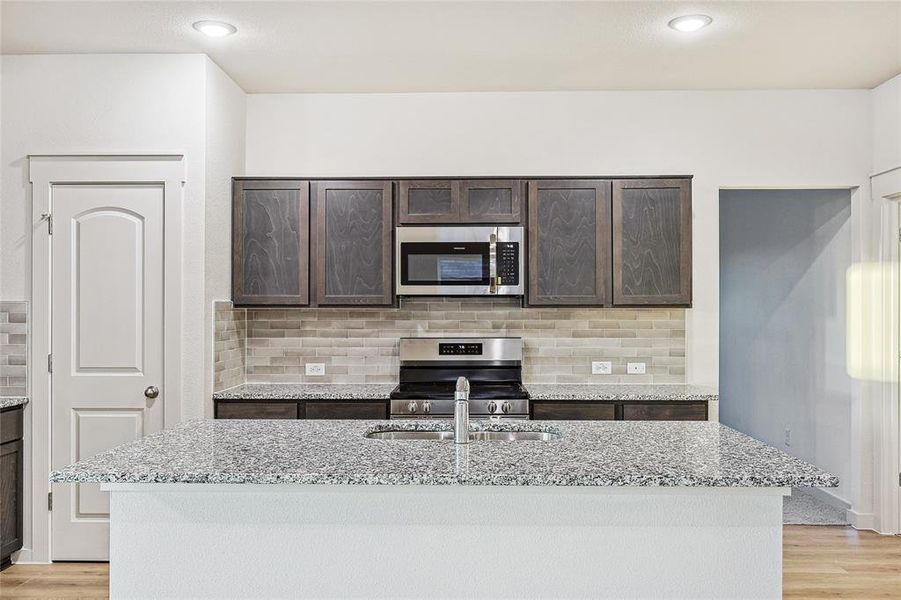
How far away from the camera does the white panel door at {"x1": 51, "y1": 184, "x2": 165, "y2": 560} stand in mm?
3766

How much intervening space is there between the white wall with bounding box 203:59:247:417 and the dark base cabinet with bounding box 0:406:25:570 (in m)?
0.91

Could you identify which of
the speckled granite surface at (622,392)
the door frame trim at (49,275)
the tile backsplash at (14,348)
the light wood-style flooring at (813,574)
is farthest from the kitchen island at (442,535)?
the tile backsplash at (14,348)

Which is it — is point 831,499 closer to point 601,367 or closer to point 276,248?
point 601,367

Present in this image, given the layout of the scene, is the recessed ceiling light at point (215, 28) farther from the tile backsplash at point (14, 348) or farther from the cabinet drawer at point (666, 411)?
the cabinet drawer at point (666, 411)

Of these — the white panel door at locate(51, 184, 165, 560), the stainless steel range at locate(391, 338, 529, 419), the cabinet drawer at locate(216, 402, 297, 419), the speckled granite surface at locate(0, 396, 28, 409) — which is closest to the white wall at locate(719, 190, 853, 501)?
the stainless steel range at locate(391, 338, 529, 419)

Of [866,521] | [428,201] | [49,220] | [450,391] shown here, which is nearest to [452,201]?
[428,201]

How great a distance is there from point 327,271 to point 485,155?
4.07ft

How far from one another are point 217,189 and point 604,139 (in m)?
2.36

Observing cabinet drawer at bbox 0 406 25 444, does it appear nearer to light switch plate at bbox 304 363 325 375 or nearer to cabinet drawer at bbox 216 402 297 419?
cabinet drawer at bbox 216 402 297 419

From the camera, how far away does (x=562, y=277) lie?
416 cm

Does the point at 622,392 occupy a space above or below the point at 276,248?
below

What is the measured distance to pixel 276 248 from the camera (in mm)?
4191

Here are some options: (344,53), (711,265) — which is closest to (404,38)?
(344,53)

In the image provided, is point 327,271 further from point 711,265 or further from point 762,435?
point 762,435
